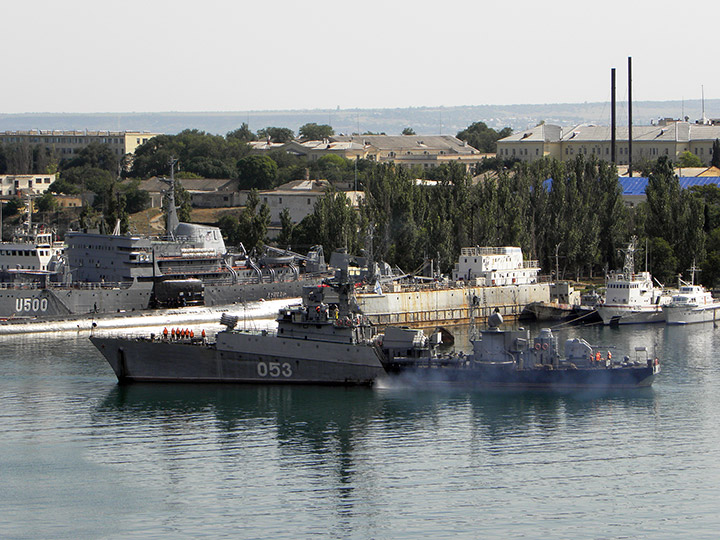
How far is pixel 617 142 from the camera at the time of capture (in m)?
118

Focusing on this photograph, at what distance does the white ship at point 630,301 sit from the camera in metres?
61.6

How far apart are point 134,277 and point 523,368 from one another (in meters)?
25.1

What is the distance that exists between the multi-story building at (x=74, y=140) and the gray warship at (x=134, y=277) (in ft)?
278

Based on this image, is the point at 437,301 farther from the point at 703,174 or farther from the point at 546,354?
the point at 703,174

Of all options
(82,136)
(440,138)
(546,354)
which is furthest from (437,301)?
(82,136)

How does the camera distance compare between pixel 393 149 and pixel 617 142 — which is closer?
pixel 617 142

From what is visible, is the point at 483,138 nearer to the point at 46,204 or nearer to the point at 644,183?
the point at 644,183

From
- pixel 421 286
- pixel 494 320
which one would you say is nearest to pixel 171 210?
pixel 421 286

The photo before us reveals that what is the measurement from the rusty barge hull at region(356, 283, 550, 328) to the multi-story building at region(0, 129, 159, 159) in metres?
90.6

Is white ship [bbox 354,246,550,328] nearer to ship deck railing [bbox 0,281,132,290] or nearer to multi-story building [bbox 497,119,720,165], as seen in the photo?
ship deck railing [bbox 0,281,132,290]

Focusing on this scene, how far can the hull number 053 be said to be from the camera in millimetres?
42781

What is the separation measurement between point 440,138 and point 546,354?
104772 mm

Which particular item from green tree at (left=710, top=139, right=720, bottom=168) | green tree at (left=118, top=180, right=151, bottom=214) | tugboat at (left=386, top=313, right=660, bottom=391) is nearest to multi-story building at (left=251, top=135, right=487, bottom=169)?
green tree at (left=710, top=139, right=720, bottom=168)

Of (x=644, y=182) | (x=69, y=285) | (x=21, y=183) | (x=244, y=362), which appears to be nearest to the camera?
(x=244, y=362)
